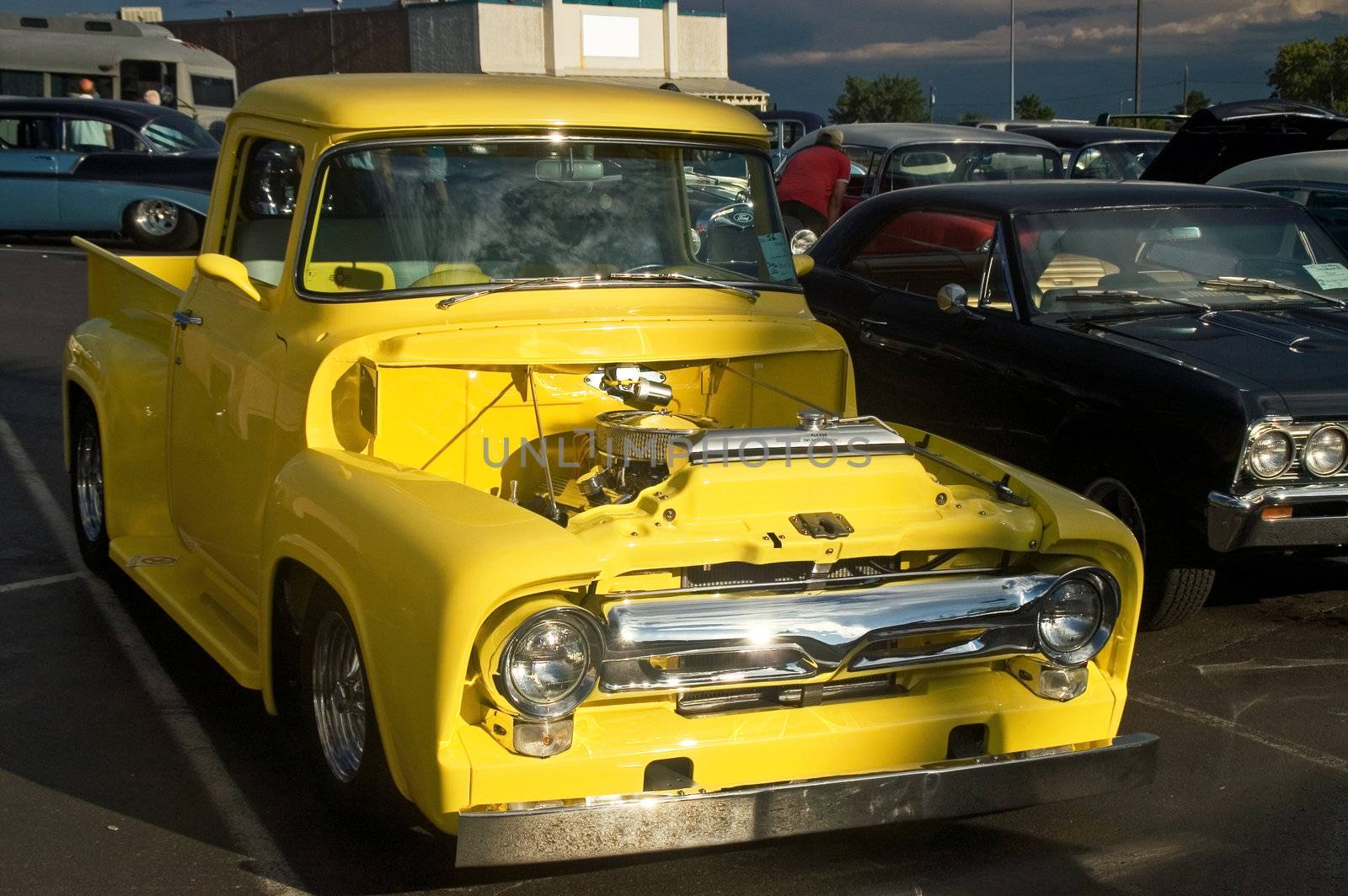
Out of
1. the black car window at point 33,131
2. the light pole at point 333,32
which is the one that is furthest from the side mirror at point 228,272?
the light pole at point 333,32

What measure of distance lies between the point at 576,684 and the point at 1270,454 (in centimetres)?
308

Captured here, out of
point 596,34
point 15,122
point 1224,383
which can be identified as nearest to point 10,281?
point 15,122

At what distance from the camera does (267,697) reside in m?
4.13

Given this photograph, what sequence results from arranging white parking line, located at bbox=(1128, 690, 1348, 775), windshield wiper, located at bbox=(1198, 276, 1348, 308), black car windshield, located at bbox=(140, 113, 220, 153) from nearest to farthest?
white parking line, located at bbox=(1128, 690, 1348, 775)
windshield wiper, located at bbox=(1198, 276, 1348, 308)
black car windshield, located at bbox=(140, 113, 220, 153)

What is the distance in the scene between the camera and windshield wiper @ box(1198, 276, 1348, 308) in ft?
21.8

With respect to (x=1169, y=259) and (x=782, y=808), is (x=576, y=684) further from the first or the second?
(x=1169, y=259)

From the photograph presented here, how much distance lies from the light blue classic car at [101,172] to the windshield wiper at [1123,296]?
1336 cm

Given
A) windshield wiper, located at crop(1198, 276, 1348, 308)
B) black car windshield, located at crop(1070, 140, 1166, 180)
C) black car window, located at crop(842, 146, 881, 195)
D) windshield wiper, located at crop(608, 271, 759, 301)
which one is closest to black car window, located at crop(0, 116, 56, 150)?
black car window, located at crop(842, 146, 881, 195)

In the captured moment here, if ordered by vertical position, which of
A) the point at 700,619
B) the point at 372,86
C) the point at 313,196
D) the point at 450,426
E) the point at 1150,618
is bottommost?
the point at 1150,618

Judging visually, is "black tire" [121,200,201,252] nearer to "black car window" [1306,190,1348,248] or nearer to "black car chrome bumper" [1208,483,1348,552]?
"black car window" [1306,190,1348,248]

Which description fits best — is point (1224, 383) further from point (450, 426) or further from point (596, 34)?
point (596, 34)

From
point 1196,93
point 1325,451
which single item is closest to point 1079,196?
point 1325,451

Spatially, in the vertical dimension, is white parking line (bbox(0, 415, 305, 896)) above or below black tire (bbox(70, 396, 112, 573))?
below

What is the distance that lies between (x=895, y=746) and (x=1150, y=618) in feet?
8.36
